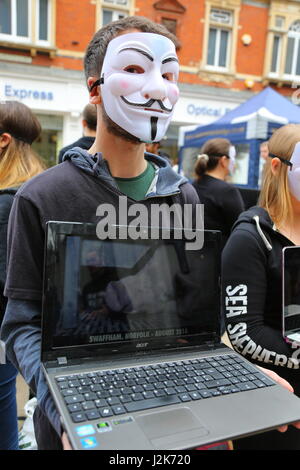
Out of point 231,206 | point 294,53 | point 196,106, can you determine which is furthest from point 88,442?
point 294,53

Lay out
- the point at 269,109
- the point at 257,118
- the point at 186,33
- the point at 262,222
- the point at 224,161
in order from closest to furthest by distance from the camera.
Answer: the point at 262,222 → the point at 224,161 → the point at 257,118 → the point at 269,109 → the point at 186,33

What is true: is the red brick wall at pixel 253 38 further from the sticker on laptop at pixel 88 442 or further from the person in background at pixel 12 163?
the sticker on laptop at pixel 88 442

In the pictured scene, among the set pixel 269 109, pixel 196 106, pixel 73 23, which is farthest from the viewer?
pixel 196 106

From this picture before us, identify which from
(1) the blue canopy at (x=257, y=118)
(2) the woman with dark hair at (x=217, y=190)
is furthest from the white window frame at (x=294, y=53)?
(2) the woman with dark hair at (x=217, y=190)

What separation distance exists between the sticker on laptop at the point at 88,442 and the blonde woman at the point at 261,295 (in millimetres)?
648

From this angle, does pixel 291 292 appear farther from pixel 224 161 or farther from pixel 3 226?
pixel 224 161

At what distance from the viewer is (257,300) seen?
1172 millimetres

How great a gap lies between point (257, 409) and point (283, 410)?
0.05 metres

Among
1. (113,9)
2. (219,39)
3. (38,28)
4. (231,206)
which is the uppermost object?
(113,9)

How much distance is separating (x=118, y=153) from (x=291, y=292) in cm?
64

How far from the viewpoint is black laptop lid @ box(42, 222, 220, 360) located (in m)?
0.81

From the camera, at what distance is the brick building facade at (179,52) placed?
8.52 metres

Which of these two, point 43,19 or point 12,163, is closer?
point 12,163
